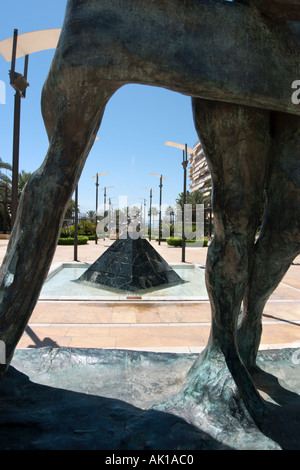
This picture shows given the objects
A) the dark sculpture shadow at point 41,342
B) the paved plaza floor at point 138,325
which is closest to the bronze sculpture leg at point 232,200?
the paved plaza floor at point 138,325

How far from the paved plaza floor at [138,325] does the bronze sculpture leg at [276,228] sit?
5.21 ft

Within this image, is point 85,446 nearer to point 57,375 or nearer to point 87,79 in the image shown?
point 57,375

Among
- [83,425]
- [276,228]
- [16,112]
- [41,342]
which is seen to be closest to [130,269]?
[41,342]

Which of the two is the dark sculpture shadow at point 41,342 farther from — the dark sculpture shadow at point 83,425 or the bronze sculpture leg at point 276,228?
the bronze sculpture leg at point 276,228

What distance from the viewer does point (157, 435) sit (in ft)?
4.82

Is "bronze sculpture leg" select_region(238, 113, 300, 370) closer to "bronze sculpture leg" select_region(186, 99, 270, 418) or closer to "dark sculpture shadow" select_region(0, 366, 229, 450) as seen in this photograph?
"bronze sculpture leg" select_region(186, 99, 270, 418)

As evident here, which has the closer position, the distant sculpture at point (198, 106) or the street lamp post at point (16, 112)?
the distant sculpture at point (198, 106)

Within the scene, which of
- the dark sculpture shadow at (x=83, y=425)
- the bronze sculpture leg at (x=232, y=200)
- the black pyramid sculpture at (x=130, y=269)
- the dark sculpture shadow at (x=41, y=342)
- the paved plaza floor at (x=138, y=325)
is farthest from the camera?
the black pyramid sculpture at (x=130, y=269)

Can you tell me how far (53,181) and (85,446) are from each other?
1192 millimetres

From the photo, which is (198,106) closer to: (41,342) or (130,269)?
(41,342)

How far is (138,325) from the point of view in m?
4.45

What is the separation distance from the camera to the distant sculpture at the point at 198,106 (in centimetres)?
148

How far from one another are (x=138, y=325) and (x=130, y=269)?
2.68m
